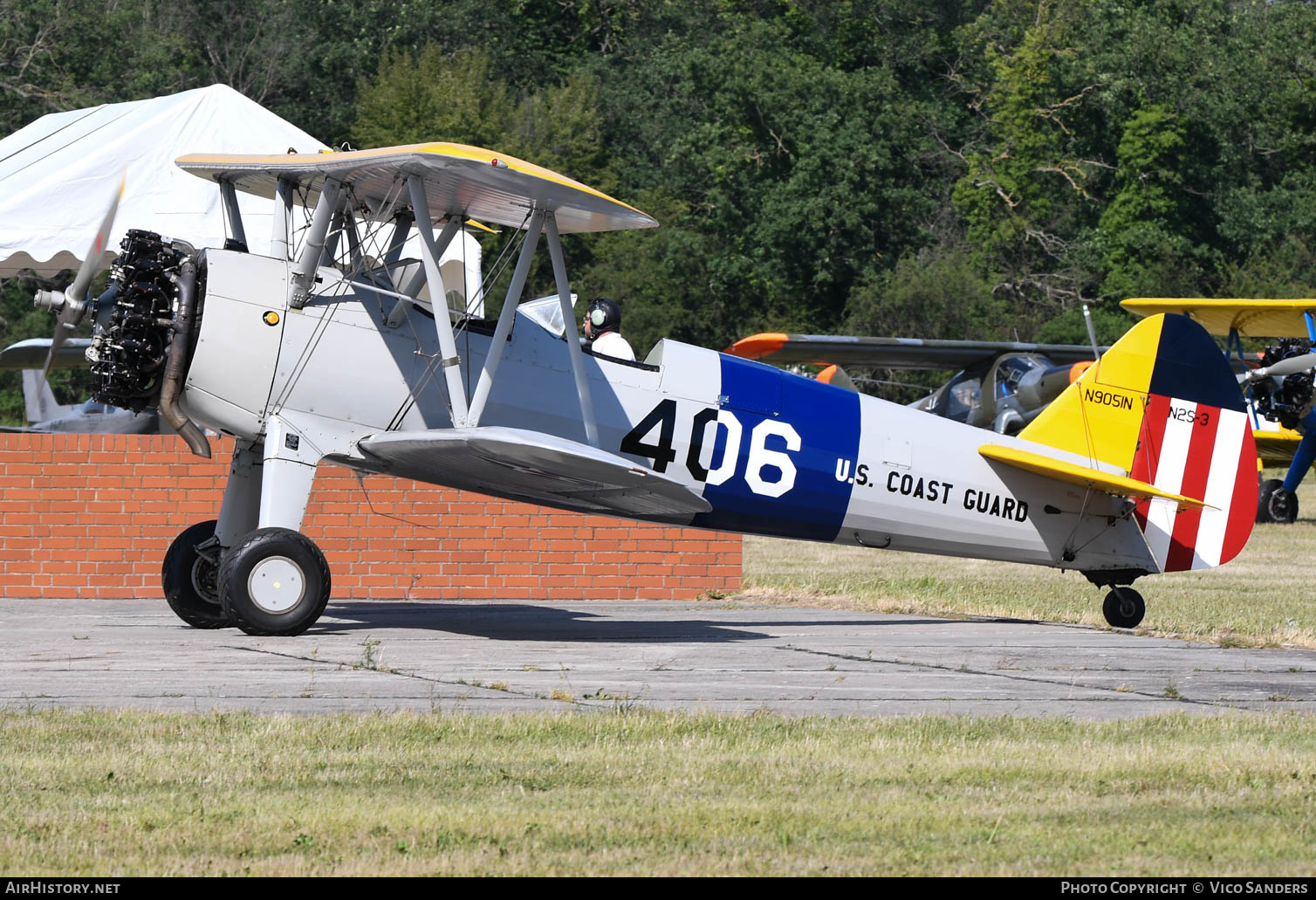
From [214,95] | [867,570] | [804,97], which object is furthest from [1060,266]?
[214,95]

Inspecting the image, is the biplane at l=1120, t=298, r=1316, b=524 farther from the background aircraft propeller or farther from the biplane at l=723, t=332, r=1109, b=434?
the background aircraft propeller

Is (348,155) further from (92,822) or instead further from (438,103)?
(438,103)

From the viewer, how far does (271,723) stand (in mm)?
6281

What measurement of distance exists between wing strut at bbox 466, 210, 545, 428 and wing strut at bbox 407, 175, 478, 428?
9 cm

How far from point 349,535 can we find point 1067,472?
5942mm

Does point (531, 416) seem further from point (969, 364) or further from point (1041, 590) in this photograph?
point (969, 364)

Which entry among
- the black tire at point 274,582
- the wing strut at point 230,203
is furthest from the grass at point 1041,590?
the wing strut at point 230,203

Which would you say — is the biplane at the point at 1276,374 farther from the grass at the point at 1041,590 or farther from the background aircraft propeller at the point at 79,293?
the background aircraft propeller at the point at 79,293

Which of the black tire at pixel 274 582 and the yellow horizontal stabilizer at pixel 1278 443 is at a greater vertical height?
the yellow horizontal stabilizer at pixel 1278 443

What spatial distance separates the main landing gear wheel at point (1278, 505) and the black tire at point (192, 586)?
19453mm

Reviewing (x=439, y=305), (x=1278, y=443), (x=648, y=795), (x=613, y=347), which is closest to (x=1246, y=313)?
(x=1278, y=443)

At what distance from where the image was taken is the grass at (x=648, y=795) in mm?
4453

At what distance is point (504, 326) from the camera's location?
31.4 ft

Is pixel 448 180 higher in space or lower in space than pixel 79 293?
higher
